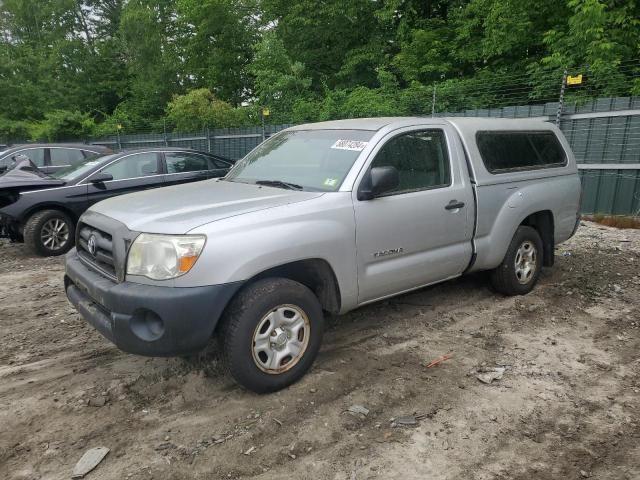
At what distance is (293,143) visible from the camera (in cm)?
440

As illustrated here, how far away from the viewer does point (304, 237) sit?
3.25 m

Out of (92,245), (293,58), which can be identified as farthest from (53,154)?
(293,58)

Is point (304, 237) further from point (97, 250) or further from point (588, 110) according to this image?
point (588, 110)

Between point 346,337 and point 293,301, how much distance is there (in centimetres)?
114

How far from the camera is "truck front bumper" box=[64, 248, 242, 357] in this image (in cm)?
284

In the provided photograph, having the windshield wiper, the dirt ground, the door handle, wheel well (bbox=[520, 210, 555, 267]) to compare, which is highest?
the windshield wiper

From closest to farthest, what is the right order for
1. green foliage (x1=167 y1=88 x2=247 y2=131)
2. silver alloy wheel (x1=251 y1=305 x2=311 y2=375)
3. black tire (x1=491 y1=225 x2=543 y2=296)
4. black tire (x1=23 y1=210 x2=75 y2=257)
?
silver alloy wheel (x1=251 y1=305 x2=311 y2=375) < black tire (x1=491 y1=225 x2=543 y2=296) < black tire (x1=23 y1=210 x2=75 y2=257) < green foliage (x1=167 y1=88 x2=247 y2=131)

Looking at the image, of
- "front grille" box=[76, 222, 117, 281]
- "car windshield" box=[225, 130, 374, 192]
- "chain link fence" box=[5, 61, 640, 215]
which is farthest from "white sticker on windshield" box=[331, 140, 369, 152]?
"chain link fence" box=[5, 61, 640, 215]

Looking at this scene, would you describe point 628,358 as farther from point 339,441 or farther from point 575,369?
point 339,441

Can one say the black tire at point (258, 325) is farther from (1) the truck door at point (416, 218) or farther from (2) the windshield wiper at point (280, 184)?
(2) the windshield wiper at point (280, 184)

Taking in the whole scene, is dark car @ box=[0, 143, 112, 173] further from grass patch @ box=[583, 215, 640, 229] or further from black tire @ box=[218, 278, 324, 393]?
grass patch @ box=[583, 215, 640, 229]

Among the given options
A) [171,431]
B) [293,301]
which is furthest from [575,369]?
[171,431]

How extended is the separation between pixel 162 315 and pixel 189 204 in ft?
2.98

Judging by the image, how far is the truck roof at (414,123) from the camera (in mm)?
4125
